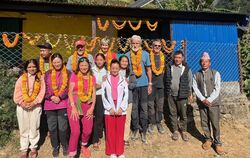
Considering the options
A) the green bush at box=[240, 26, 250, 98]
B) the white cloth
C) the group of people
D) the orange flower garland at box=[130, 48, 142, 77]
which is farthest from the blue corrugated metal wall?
the white cloth

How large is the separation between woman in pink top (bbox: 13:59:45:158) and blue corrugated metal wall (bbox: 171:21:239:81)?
5700mm

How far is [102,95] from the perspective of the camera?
16.4 feet

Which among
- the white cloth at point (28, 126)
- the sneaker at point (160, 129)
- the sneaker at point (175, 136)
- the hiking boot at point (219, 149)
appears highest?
the white cloth at point (28, 126)

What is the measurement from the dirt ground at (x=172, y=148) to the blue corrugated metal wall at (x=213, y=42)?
11.7 ft

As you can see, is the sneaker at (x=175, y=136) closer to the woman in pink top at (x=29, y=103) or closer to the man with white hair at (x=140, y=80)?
the man with white hair at (x=140, y=80)

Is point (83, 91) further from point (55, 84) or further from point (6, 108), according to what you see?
point (6, 108)

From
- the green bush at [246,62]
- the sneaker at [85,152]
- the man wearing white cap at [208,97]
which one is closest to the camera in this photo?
the sneaker at [85,152]

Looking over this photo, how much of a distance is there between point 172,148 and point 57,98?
2376mm

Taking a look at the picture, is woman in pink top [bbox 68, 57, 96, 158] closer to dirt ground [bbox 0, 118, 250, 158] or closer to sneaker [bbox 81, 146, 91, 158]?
sneaker [bbox 81, 146, 91, 158]

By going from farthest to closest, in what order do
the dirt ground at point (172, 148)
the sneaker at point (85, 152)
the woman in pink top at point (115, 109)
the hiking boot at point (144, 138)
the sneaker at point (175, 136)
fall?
1. the sneaker at point (175, 136)
2. the hiking boot at point (144, 138)
3. the dirt ground at point (172, 148)
4. the sneaker at point (85, 152)
5. the woman in pink top at point (115, 109)

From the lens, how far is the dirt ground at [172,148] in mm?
5422

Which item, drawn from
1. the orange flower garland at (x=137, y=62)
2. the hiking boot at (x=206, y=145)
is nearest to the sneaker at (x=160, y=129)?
the hiking boot at (x=206, y=145)

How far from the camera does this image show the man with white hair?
18.4 ft

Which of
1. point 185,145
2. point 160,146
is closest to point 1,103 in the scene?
point 160,146
